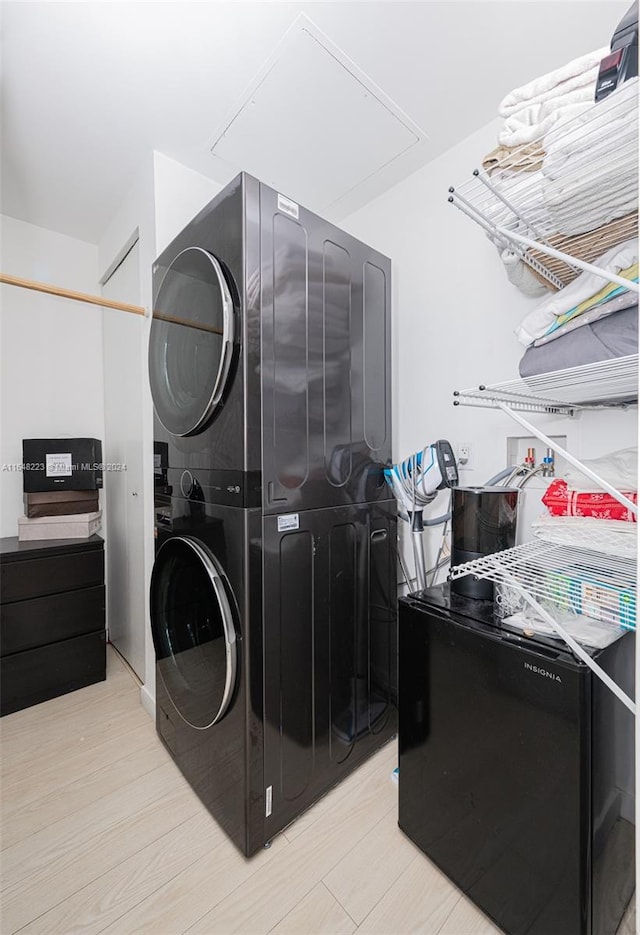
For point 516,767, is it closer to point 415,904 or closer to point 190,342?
point 415,904

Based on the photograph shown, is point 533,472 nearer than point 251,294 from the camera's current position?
No

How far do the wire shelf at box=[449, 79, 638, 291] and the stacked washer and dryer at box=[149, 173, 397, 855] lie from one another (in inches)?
22.6

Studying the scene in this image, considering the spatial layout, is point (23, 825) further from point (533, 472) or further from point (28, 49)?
point (28, 49)

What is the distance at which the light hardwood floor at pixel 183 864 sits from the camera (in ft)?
3.55

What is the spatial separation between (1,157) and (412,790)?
3083 millimetres

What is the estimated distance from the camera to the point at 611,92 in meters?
0.78

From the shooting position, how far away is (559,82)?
0.92 m

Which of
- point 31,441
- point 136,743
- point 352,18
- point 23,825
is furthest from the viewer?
point 31,441

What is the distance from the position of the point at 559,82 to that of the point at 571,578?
114cm

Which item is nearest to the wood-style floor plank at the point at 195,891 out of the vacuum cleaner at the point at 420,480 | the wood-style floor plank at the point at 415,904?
the wood-style floor plank at the point at 415,904

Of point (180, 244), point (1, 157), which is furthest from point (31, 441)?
point (180, 244)

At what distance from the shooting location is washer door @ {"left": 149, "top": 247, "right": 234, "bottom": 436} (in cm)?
122

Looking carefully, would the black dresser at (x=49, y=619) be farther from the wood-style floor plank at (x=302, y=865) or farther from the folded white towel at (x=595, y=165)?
the folded white towel at (x=595, y=165)

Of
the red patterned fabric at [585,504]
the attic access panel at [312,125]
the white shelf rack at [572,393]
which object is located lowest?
the red patterned fabric at [585,504]
